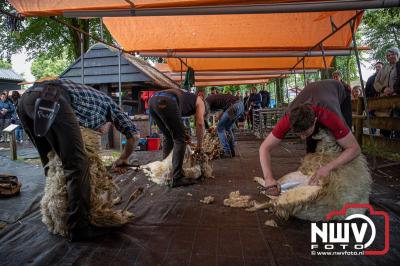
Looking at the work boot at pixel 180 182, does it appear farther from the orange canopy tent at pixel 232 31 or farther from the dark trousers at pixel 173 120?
the orange canopy tent at pixel 232 31

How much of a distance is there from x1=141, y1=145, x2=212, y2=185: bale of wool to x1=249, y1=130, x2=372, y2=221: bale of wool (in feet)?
6.31

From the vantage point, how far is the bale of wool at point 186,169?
4.52 m

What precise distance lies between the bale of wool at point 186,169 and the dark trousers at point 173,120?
0.24m

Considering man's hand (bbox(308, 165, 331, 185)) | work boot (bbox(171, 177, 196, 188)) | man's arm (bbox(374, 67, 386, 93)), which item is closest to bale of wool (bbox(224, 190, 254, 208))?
man's hand (bbox(308, 165, 331, 185))

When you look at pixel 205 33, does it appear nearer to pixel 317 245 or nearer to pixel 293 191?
pixel 293 191

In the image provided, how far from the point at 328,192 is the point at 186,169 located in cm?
240

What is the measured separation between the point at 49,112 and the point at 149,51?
473cm

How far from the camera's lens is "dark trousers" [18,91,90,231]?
2.35m

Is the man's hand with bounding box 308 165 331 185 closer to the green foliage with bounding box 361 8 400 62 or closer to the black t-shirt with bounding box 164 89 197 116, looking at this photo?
the black t-shirt with bounding box 164 89 197 116

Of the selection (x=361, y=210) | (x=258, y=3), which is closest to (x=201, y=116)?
(x=258, y=3)

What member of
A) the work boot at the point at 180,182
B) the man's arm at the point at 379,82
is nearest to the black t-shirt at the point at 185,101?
the work boot at the point at 180,182

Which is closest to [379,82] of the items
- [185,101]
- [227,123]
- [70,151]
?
[227,123]

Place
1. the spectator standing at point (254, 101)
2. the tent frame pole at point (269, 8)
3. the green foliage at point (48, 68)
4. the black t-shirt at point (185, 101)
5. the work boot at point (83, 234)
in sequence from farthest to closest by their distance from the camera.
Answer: the green foliage at point (48, 68), the spectator standing at point (254, 101), the black t-shirt at point (185, 101), the tent frame pole at point (269, 8), the work boot at point (83, 234)

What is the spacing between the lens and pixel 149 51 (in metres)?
6.69
